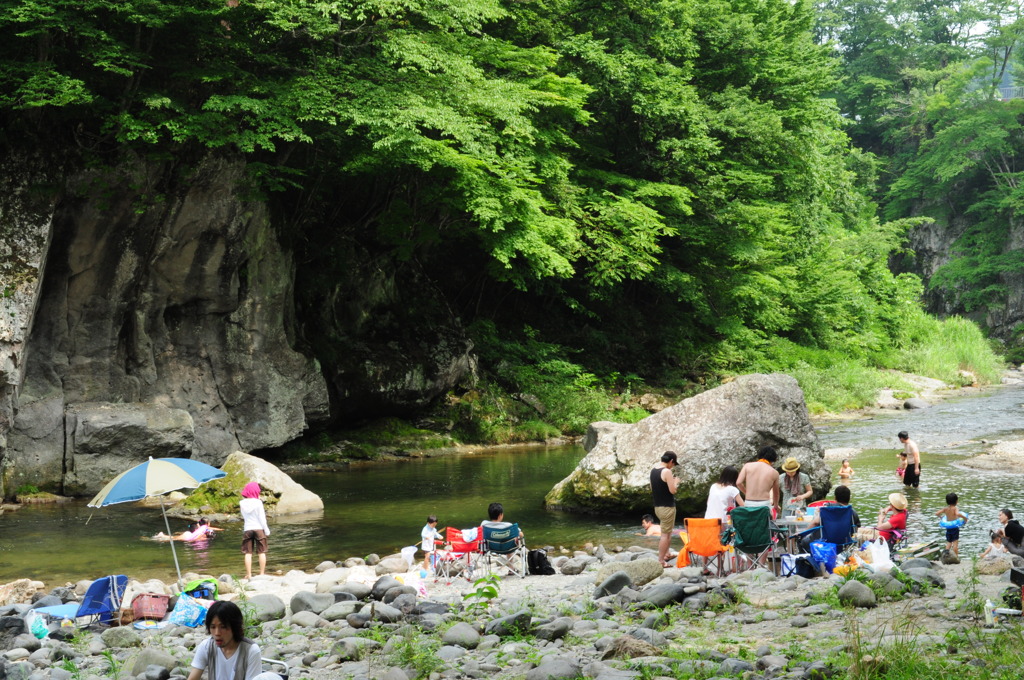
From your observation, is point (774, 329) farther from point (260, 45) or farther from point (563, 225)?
point (260, 45)

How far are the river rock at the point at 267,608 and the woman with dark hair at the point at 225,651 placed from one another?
12.2ft

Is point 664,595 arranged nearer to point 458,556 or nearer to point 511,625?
point 511,625

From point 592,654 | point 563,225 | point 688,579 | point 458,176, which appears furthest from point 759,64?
point 592,654

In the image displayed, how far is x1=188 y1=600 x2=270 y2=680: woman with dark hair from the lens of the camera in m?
5.38

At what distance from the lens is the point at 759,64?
3450 centimetres

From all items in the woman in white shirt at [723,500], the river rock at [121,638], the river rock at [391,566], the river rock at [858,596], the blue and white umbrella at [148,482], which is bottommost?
the river rock at [391,566]

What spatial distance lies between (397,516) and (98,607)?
24.0 feet

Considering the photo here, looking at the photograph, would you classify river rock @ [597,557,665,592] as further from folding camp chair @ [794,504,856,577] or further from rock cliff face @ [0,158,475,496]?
rock cliff face @ [0,158,475,496]

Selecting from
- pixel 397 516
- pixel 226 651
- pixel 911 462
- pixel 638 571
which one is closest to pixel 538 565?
pixel 638 571

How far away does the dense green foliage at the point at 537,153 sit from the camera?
1802 centimetres

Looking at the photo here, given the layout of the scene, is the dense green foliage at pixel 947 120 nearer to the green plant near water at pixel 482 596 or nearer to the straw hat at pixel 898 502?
the straw hat at pixel 898 502

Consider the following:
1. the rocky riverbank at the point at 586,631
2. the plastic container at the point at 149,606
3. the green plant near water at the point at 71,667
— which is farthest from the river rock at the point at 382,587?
the green plant near water at the point at 71,667

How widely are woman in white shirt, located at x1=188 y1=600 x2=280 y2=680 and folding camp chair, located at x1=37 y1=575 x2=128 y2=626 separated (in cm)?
436

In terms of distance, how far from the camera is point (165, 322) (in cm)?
2097
